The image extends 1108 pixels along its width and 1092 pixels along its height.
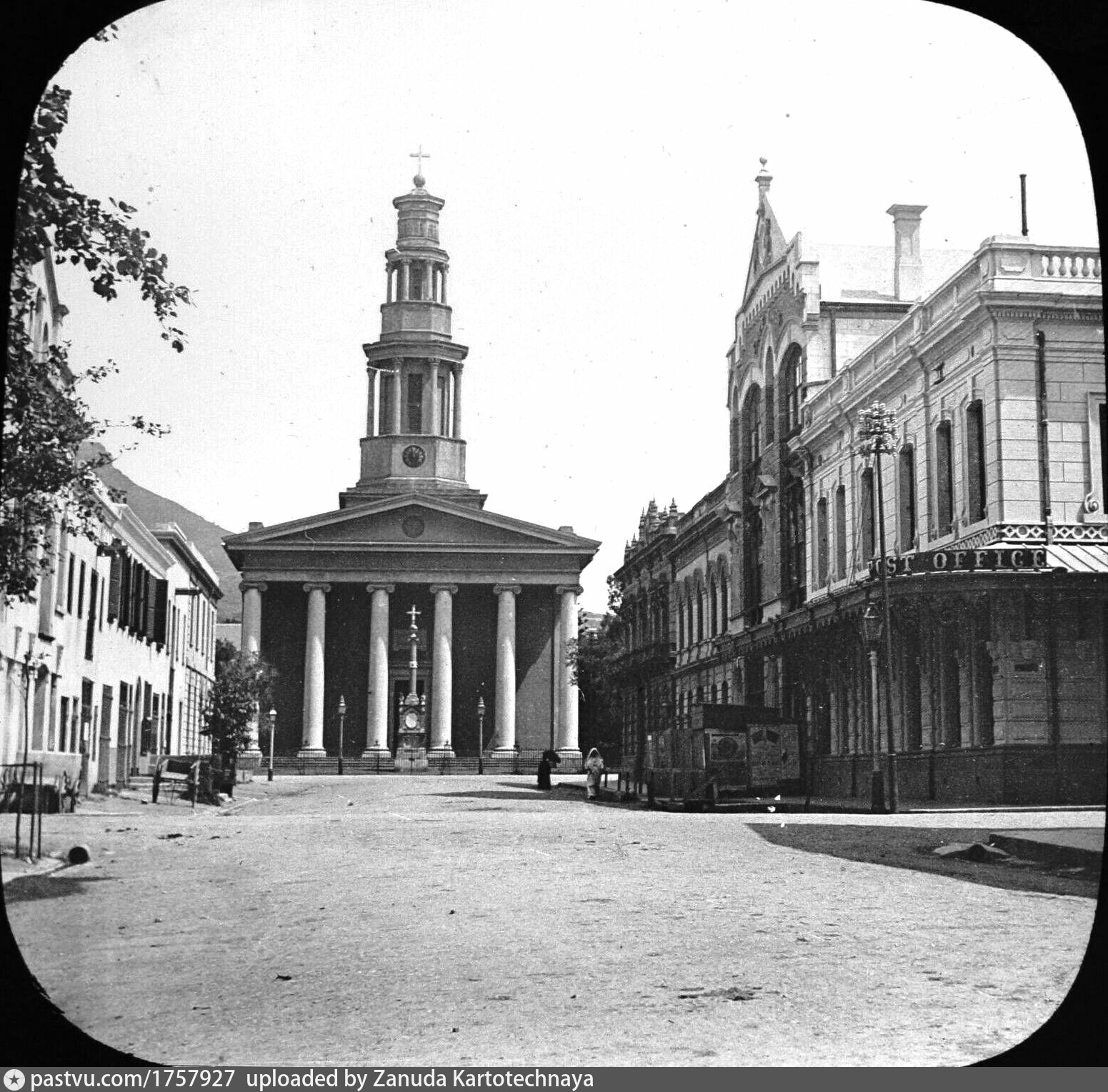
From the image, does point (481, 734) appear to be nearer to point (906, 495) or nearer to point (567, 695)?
point (567, 695)

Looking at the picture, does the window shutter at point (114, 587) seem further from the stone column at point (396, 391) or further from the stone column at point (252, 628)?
the stone column at point (396, 391)

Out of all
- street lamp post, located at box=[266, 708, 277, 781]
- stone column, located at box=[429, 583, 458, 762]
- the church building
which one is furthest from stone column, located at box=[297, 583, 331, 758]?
stone column, located at box=[429, 583, 458, 762]

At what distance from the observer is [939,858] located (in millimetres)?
5199

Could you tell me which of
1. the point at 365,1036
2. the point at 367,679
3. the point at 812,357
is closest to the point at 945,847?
the point at 812,357

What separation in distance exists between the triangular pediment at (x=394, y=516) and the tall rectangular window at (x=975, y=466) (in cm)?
142

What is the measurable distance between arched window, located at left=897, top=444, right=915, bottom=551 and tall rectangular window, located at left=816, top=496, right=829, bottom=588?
46 centimetres

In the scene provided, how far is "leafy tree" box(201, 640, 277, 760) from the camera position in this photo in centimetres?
553

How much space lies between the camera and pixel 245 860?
15.0ft

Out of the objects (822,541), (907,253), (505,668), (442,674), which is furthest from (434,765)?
(907,253)

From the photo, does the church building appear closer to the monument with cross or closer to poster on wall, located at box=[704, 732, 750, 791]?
the monument with cross

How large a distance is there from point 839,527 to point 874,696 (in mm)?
762
